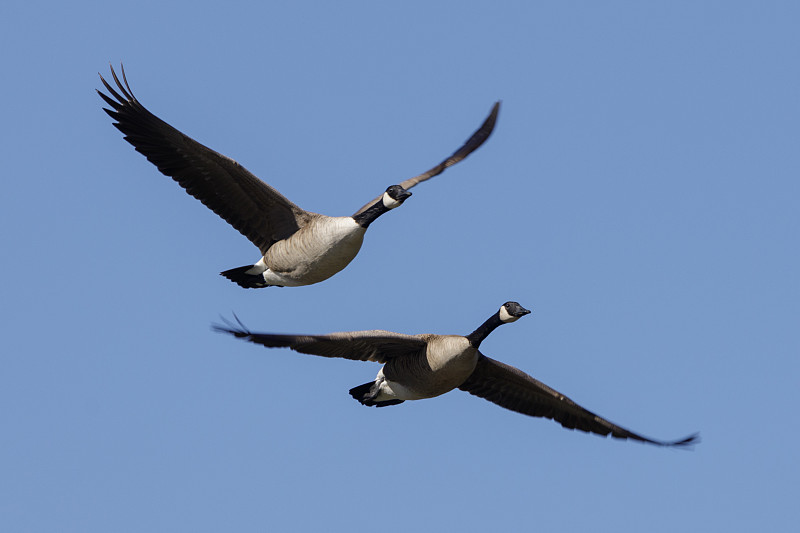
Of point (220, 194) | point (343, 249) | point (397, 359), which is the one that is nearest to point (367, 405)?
point (397, 359)

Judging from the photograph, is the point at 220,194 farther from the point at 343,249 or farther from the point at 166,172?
the point at 343,249

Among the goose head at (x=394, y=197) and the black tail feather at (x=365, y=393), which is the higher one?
the goose head at (x=394, y=197)

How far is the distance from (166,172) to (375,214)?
255cm

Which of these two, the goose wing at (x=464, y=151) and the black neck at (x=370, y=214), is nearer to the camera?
the black neck at (x=370, y=214)

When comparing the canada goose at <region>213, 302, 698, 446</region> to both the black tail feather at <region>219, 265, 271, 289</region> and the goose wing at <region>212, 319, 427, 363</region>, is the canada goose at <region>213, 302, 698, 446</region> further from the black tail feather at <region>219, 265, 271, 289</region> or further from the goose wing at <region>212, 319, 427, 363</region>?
the black tail feather at <region>219, 265, 271, 289</region>

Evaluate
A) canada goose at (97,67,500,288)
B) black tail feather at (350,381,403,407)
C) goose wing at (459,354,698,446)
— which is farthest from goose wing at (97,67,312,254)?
goose wing at (459,354,698,446)

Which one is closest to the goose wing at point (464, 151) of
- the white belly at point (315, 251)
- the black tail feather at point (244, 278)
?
the white belly at point (315, 251)

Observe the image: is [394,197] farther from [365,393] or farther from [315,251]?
[365,393]

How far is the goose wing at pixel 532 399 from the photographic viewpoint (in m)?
14.3

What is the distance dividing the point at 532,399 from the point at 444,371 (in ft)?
6.79

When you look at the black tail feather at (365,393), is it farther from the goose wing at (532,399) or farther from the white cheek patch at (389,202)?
the white cheek patch at (389,202)

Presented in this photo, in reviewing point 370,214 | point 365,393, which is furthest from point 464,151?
point 365,393

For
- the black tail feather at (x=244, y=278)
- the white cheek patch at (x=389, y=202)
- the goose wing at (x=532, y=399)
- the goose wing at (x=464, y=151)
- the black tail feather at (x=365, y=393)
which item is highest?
the goose wing at (x=464, y=151)

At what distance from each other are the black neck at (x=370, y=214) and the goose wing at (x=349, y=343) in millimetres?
1504
